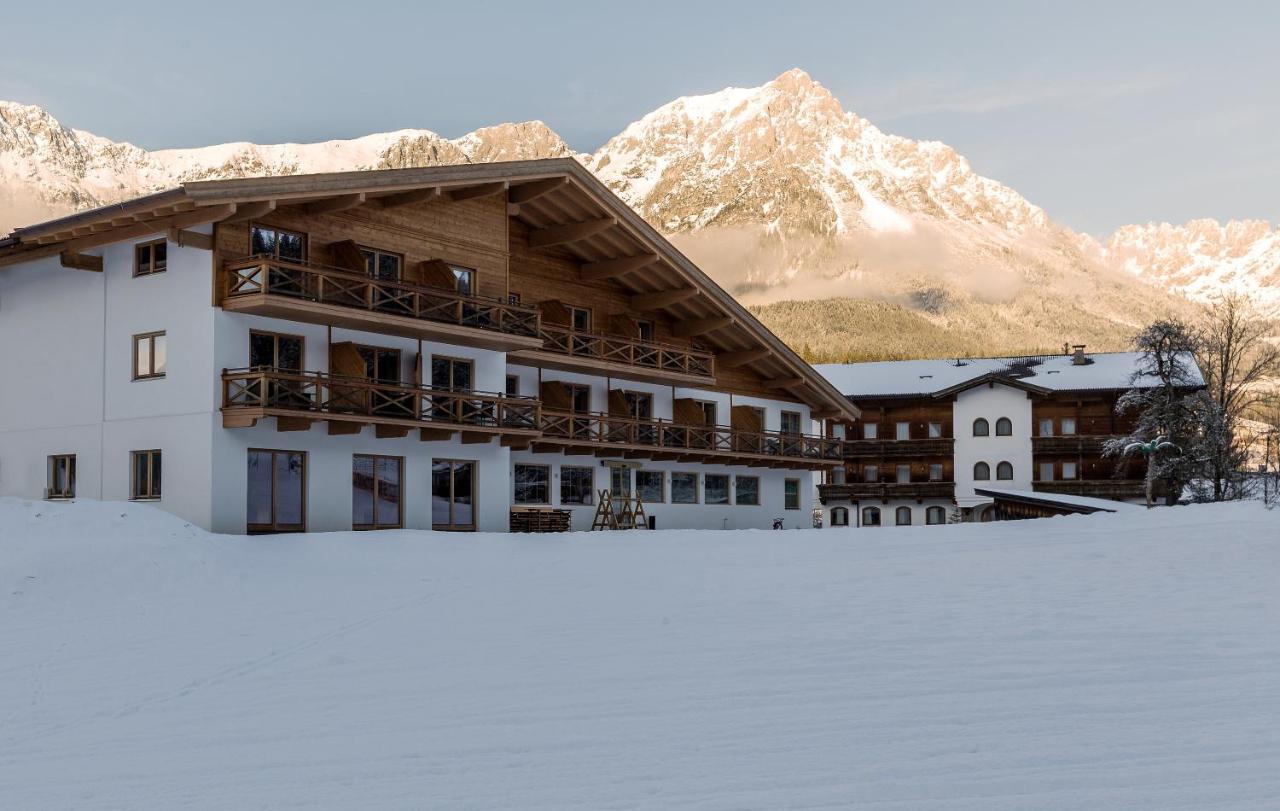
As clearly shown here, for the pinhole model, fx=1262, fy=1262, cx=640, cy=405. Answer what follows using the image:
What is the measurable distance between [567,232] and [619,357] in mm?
4390

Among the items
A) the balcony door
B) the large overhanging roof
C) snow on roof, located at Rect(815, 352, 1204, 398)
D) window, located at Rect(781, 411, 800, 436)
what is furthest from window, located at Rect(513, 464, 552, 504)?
snow on roof, located at Rect(815, 352, 1204, 398)

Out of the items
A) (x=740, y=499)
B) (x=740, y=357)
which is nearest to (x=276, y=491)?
(x=740, y=357)

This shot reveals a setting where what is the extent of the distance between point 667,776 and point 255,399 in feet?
64.2

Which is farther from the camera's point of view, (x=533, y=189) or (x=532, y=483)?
(x=532, y=483)

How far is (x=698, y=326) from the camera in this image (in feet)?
141

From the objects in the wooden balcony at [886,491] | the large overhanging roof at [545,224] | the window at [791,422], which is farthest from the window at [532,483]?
the wooden balcony at [886,491]

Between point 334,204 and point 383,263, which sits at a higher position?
point 334,204

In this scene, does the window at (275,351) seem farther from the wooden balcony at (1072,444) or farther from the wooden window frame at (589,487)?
the wooden balcony at (1072,444)

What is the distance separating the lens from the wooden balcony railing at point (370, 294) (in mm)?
27016

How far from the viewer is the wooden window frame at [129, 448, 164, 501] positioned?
27688 mm

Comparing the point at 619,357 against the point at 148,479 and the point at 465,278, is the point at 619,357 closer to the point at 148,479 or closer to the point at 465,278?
the point at 465,278

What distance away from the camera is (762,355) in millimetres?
45094

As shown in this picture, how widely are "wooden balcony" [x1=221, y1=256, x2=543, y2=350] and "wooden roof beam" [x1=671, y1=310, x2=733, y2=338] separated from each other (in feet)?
33.0

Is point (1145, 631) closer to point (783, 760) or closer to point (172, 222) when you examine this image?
point (783, 760)
